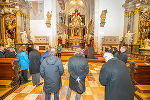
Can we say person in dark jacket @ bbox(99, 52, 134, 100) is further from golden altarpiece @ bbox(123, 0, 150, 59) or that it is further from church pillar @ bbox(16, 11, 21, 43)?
church pillar @ bbox(16, 11, 21, 43)

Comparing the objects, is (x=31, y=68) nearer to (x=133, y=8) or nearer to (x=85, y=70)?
(x=85, y=70)

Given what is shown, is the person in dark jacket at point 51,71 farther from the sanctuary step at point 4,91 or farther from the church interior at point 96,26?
the church interior at point 96,26

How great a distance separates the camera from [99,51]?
1212 cm

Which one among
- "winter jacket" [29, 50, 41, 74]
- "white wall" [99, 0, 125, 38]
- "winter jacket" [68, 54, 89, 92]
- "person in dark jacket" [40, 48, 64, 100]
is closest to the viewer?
"person in dark jacket" [40, 48, 64, 100]

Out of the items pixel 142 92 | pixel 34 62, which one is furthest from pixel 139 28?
pixel 34 62

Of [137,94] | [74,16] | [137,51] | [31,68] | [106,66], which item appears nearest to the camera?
[106,66]

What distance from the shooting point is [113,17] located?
12.0m

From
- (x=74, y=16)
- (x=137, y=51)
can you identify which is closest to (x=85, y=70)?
(x=137, y=51)

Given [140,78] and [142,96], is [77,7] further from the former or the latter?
[142,96]

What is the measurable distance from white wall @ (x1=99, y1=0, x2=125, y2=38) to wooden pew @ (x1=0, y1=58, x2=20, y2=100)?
1068cm

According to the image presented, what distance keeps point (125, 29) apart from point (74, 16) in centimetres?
1243

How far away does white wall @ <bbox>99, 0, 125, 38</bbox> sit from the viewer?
11.9 m

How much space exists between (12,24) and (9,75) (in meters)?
9.08

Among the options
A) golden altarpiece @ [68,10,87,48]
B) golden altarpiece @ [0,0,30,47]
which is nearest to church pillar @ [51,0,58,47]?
golden altarpiece @ [0,0,30,47]
